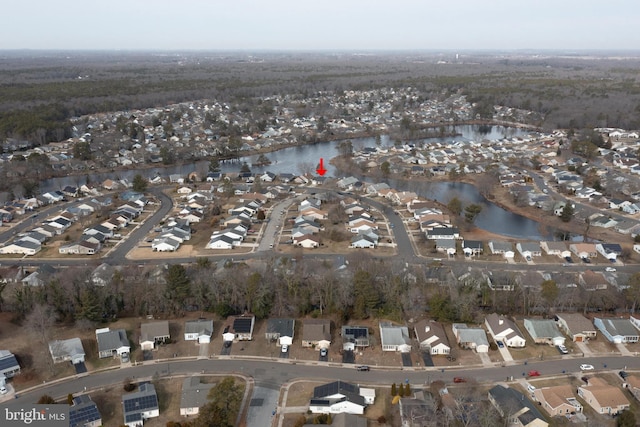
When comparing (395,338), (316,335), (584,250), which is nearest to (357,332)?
(395,338)

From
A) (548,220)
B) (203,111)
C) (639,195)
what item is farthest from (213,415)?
(203,111)

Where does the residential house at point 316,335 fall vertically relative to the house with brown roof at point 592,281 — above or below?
below

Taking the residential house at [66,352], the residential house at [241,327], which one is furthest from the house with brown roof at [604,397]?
the residential house at [66,352]

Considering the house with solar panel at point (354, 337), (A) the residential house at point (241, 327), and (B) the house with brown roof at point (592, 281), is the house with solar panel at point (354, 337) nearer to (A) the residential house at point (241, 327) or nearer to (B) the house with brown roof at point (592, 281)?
(A) the residential house at point (241, 327)

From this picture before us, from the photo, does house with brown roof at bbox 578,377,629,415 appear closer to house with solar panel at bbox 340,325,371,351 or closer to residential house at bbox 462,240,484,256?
house with solar panel at bbox 340,325,371,351

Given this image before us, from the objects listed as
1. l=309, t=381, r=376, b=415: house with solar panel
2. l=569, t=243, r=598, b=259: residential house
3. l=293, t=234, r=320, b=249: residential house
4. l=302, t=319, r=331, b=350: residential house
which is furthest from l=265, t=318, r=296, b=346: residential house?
l=569, t=243, r=598, b=259: residential house

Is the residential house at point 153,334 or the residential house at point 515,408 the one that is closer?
the residential house at point 515,408
